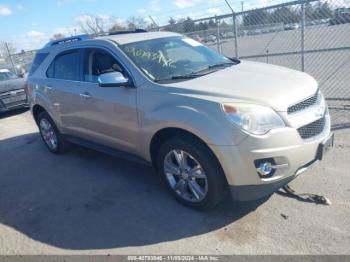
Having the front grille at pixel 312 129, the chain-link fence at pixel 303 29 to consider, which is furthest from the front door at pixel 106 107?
the chain-link fence at pixel 303 29

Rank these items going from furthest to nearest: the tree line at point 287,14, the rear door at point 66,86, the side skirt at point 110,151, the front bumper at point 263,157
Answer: the tree line at point 287,14, the rear door at point 66,86, the side skirt at point 110,151, the front bumper at point 263,157

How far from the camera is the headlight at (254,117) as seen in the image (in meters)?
3.06

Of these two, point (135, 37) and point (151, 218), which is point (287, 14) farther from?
point (151, 218)

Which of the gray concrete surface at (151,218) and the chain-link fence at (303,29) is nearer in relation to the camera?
the gray concrete surface at (151,218)

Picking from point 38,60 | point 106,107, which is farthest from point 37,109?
point 106,107

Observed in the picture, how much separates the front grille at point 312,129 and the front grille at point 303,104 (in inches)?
7.0

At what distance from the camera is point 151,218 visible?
12.2 ft

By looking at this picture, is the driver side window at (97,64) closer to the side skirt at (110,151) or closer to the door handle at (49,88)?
the side skirt at (110,151)

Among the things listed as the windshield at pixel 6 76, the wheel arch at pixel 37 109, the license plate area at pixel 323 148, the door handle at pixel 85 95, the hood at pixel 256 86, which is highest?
the hood at pixel 256 86

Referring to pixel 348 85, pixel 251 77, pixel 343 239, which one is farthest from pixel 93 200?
pixel 348 85

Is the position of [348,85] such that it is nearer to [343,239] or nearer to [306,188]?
[306,188]

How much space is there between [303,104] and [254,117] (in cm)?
65

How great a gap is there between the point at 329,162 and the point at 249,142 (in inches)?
77.2

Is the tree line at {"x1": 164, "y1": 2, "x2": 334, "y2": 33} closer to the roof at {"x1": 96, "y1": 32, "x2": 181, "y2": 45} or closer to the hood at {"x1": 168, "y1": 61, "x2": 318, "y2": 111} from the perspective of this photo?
the roof at {"x1": 96, "y1": 32, "x2": 181, "y2": 45}
